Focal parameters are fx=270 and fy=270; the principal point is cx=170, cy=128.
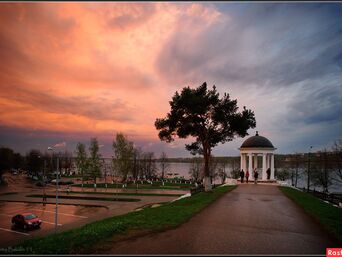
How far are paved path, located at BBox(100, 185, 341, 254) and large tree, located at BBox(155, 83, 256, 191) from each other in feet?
51.0

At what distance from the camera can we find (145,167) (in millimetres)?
103562

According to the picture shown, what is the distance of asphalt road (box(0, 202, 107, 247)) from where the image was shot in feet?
72.6

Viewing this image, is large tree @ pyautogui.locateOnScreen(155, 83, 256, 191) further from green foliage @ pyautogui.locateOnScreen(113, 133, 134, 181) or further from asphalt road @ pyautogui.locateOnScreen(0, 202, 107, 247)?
green foliage @ pyautogui.locateOnScreen(113, 133, 134, 181)

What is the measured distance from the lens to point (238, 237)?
36.6 feet

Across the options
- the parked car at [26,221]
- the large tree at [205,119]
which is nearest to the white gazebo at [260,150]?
the large tree at [205,119]

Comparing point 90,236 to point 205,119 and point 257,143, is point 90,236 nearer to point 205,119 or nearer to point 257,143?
point 205,119

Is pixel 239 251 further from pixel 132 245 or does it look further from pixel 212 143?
pixel 212 143

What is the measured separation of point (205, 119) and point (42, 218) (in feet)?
70.1

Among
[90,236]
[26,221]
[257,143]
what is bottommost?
[26,221]

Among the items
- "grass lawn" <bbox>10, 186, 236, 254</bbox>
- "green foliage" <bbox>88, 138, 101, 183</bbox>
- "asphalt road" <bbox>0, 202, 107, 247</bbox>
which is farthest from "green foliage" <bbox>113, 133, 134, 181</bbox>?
"grass lawn" <bbox>10, 186, 236, 254</bbox>

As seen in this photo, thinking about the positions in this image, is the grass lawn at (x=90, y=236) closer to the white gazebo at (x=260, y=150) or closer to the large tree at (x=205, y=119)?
the large tree at (x=205, y=119)

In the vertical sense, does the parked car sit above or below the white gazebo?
below

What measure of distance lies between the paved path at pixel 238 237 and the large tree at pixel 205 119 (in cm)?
1553

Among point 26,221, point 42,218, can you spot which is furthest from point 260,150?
point 26,221
